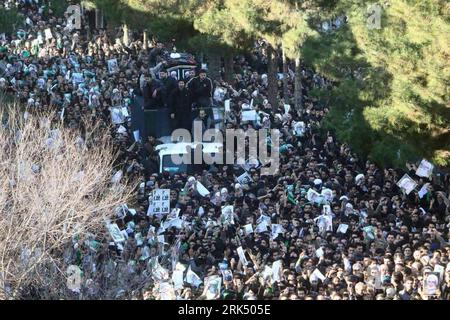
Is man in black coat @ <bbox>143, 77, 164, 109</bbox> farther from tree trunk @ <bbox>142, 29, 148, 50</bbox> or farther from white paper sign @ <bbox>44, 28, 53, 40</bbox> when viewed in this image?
tree trunk @ <bbox>142, 29, 148, 50</bbox>

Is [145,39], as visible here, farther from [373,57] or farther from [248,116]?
[373,57]

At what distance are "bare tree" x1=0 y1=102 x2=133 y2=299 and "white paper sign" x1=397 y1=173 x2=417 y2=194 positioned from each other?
255 inches

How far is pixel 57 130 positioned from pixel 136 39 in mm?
21277

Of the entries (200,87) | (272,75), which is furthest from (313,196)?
(272,75)

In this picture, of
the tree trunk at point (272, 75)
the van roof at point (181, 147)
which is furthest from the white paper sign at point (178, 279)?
the tree trunk at point (272, 75)

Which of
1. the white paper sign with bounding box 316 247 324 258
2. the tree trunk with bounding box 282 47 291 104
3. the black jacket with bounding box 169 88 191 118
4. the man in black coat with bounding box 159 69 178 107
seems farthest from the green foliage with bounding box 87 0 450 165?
the white paper sign with bounding box 316 247 324 258

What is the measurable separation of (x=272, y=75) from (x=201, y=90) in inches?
240

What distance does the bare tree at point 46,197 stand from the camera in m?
30.9

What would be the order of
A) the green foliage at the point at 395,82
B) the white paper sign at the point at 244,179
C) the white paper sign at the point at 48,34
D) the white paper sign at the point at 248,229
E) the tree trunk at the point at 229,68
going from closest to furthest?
the white paper sign at the point at 248,229 → the green foliage at the point at 395,82 → the white paper sign at the point at 244,179 → the tree trunk at the point at 229,68 → the white paper sign at the point at 48,34

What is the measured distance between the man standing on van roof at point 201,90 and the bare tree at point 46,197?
4.08 metres

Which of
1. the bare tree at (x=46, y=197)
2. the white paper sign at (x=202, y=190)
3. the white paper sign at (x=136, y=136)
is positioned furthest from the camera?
the white paper sign at (x=136, y=136)

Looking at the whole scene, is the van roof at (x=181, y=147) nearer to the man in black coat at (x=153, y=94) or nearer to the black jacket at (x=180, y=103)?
the black jacket at (x=180, y=103)

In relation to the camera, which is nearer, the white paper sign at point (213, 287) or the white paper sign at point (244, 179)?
the white paper sign at point (213, 287)
